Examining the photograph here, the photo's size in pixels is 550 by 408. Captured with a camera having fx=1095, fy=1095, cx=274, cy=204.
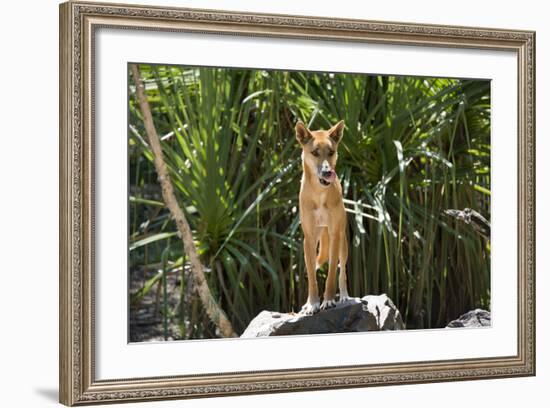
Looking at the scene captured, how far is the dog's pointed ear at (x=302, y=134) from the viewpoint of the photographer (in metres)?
3.08

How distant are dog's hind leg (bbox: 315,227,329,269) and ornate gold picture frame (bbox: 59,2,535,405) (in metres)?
0.31

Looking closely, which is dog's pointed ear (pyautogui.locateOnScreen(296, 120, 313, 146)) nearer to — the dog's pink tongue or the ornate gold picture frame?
the dog's pink tongue

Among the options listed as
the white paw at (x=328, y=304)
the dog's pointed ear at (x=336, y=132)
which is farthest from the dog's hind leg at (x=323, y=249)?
the dog's pointed ear at (x=336, y=132)

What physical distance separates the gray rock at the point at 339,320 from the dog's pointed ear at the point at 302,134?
47cm

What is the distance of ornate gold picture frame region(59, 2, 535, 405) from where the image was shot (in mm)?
2680

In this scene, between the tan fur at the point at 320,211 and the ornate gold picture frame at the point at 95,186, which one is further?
the tan fur at the point at 320,211

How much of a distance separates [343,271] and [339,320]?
0.14m

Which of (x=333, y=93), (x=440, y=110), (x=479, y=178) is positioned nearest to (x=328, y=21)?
(x=333, y=93)

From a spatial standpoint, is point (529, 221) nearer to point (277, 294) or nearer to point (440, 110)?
point (440, 110)

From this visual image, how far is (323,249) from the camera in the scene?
3127 mm

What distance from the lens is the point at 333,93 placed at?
10.3 ft

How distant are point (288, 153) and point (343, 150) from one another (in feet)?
0.52

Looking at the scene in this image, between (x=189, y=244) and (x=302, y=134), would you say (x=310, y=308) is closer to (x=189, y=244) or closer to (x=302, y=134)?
(x=189, y=244)

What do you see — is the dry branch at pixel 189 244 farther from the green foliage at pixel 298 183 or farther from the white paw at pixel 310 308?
the white paw at pixel 310 308
